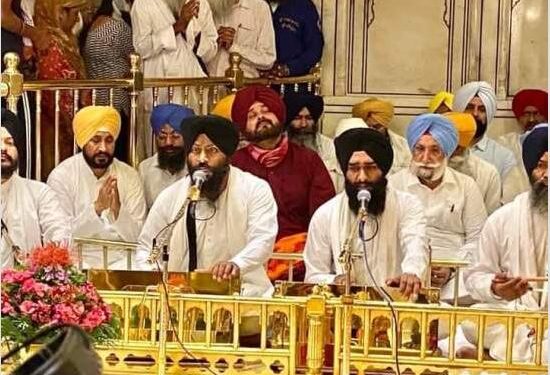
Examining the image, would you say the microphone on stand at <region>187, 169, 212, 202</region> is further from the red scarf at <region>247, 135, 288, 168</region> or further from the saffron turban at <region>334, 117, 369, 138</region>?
the saffron turban at <region>334, 117, 369, 138</region>

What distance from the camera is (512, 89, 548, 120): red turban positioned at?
9297mm

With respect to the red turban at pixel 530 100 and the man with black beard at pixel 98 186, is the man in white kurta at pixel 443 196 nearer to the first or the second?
the man with black beard at pixel 98 186

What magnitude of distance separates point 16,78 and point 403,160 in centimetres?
283

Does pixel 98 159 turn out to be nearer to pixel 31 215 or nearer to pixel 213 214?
pixel 31 215

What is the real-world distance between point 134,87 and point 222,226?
2098mm

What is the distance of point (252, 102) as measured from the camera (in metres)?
7.38

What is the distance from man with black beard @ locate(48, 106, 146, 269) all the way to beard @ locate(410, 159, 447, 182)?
153 cm

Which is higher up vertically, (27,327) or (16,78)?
(16,78)

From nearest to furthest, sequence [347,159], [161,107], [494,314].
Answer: [494,314] → [347,159] → [161,107]

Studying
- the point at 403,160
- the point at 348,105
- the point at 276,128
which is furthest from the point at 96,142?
the point at 348,105

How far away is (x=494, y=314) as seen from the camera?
4914 millimetres

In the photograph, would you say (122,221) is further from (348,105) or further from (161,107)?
(348,105)

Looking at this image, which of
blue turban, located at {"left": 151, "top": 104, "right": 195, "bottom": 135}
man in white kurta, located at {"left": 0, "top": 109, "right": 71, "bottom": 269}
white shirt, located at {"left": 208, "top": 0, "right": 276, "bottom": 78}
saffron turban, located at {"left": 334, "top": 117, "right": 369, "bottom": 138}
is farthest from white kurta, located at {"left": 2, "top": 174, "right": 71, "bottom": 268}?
white shirt, located at {"left": 208, "top": 0, "right": 276, "bottom": 78}

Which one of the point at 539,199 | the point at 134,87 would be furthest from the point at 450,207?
the point at 134,87
